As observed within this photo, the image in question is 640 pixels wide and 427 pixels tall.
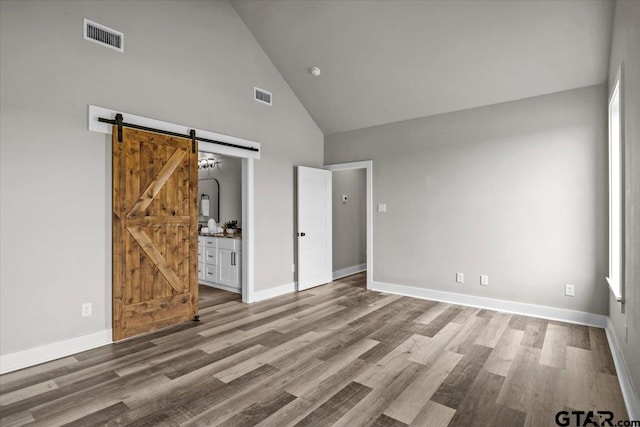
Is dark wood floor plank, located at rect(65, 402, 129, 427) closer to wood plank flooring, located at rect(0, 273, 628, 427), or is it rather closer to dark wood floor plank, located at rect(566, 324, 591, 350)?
wood plank flooring, located at rect(0, 273, 628, 427)

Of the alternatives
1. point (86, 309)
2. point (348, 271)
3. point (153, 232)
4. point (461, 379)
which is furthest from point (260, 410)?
point (348, 271)

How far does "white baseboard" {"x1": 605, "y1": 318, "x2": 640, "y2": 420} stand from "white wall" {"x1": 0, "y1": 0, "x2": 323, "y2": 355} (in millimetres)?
4246

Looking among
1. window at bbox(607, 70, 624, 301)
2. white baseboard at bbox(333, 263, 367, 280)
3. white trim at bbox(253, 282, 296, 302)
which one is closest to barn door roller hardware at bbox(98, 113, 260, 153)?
white trim at bbox(253, 282, 296, 302)

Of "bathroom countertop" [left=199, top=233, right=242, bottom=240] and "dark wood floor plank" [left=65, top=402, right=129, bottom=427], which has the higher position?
"bathroom countertop" [left=199, top=233, right=242, bottom=240]

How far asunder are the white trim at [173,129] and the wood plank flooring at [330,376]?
85.5 inches

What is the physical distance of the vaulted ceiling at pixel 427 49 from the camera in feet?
11.3

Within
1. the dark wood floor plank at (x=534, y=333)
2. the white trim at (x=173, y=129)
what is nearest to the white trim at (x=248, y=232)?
the white trim at (x=173, y=129)

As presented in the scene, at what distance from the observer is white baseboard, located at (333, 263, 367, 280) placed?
656 centimetres

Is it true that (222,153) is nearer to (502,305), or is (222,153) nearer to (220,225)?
(220,225)

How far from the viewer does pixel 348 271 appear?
22.6 feet

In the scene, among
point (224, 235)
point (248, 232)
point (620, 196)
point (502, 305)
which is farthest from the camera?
point (224, 235)

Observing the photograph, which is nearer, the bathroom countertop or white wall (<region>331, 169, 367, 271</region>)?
the bathroom countertop

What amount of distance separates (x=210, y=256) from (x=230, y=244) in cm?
70

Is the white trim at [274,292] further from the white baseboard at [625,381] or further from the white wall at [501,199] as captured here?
the white baseboard at [625,381]
